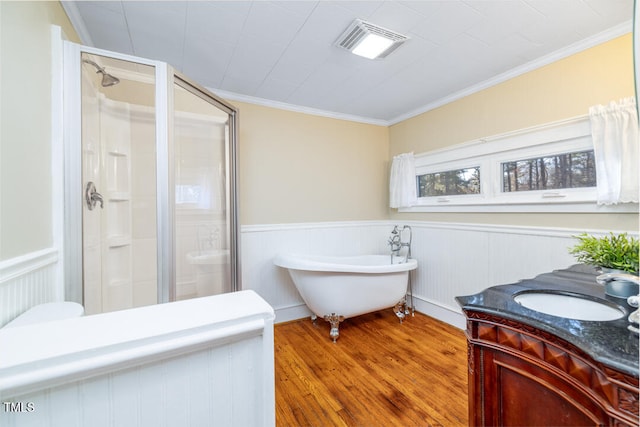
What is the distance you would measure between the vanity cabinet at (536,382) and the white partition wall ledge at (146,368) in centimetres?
72

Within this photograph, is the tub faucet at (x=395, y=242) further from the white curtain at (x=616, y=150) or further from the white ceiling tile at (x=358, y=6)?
the white ceiling tile at (x=358, y=6)

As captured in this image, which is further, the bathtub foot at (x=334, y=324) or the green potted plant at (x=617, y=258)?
the bathtub foot at (x=334, y=324)

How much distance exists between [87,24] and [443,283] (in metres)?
3.57

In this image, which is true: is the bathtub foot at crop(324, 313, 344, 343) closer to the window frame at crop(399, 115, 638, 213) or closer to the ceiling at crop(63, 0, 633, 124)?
the window frame at crop(399, 115, 638, 213)

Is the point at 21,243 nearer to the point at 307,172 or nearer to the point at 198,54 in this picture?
the point at 198,54

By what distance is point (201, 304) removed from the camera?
81cm

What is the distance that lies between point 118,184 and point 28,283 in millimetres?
995

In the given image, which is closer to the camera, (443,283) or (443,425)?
(443,425)

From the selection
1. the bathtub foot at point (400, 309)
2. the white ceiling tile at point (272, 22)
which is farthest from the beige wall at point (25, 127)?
the bathtub foot at point (400, 309)

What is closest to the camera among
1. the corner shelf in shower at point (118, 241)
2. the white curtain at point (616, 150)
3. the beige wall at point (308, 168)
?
the white curtain at point (616, 150)

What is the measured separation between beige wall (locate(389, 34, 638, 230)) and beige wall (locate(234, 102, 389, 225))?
2.50 ft

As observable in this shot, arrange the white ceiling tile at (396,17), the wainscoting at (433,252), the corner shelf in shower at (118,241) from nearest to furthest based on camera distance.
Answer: the white ceiling tile at (396,17) → the corner shelf in shower at (118,241) → the wainscoting at (433,252)

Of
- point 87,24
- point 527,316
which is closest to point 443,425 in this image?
point 527,316

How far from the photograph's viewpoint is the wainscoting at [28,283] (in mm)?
909
